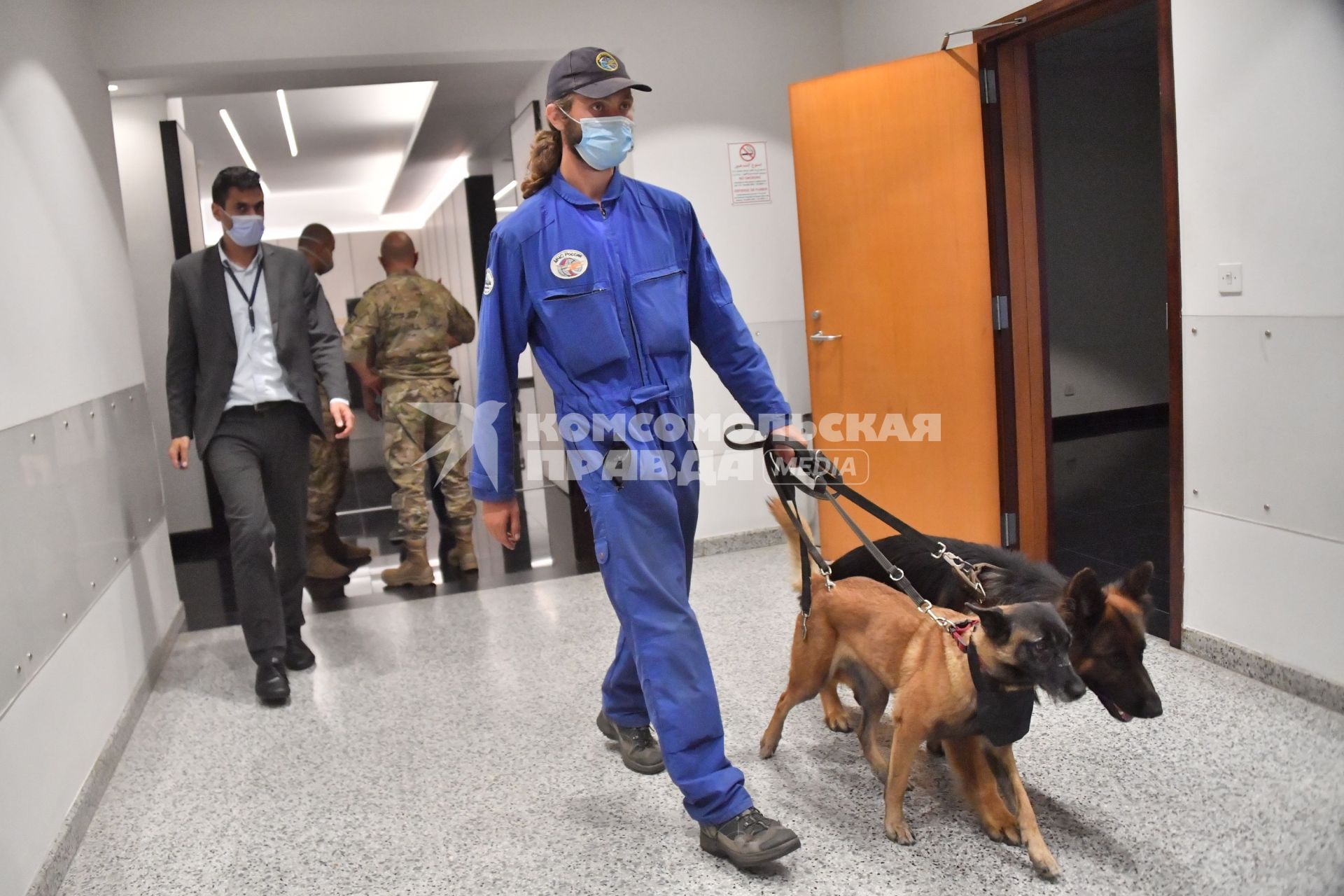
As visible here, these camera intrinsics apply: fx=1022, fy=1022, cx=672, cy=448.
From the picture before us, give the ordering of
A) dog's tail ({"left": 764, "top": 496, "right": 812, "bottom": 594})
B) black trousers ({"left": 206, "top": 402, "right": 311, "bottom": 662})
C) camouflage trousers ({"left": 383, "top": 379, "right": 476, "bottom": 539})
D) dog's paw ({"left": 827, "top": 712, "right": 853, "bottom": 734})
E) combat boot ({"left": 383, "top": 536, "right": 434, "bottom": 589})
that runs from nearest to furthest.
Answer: dog's tail ({"left": 764, "top": 496, "right": 812, "bottom": 594}) < dog's paw ({"left": 827, "top": 712, "right": 853, "bottom": 734}) < black trousers ({"left": 206, "top": 402, "right": 311, "bottom": 662}) < combat boot ({"left": 383, "top": 536, "right": 434, "bottom": 589}) < camouflage trousers ({"left": 383, "top": 379, "right": 476, "bottom": 539})

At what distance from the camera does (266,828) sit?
260cm

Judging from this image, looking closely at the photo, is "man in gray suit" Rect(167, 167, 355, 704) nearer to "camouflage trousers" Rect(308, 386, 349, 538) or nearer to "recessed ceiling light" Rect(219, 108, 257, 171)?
"camouflage trousers" Rect(308, 386, 349, 538)

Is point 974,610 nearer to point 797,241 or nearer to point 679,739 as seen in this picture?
point 679,739

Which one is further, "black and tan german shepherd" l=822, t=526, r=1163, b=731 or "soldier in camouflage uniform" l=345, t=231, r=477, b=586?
"soldier in camouflage uniform" l=345, t=231, r=477, b=586

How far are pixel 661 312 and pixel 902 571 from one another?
0.83 m

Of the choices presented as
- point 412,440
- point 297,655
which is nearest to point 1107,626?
point 297,655

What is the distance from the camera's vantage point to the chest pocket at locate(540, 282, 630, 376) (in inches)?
87.4

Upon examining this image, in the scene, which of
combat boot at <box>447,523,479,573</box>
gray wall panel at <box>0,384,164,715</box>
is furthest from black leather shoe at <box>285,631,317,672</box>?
combat boot at <box>447,523,479,573</box>

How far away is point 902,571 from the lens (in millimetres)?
2412

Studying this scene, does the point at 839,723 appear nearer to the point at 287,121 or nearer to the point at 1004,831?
the point at 1004,831

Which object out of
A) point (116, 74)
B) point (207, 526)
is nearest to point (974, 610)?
point (116, 74)

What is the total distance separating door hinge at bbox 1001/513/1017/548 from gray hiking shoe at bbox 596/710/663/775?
198cm

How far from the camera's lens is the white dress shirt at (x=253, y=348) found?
138 inches

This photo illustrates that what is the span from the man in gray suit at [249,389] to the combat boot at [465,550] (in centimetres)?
156
